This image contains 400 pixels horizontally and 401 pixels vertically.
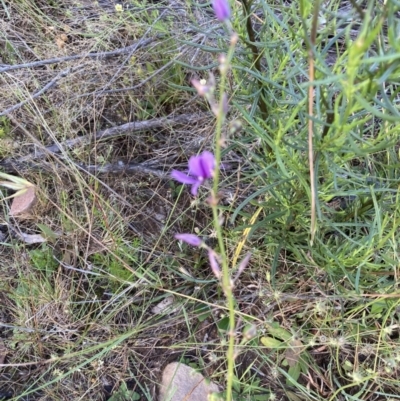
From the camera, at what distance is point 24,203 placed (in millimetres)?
1829

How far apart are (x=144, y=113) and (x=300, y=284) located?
0.91 metres

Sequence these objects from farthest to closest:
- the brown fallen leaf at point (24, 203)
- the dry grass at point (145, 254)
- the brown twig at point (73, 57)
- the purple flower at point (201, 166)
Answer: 1. the brown twig at point (73, 57)
2. the brown fallen leaf at point (24, 203)
3. the dry grass at point (145, 254)
4. the purple flower at point (201, 166)

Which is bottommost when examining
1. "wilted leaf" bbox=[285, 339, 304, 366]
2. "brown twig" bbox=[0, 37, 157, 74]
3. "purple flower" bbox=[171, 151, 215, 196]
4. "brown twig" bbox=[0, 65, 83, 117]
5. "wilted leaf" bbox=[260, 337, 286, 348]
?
"wilted leaf" bbox=[285, 339, 304, 366]

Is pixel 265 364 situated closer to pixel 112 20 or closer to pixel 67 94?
pixel 67 94

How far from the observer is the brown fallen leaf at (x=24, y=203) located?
5.96 feet

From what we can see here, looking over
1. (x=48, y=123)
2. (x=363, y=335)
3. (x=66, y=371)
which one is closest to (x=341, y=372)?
(x=363, y=335)

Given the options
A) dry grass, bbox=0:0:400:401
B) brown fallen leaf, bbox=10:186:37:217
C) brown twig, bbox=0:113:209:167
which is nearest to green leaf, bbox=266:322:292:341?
dry grass, bbox=0:0:400:401

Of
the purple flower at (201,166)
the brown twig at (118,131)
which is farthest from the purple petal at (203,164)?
the brown twig at (118,131)

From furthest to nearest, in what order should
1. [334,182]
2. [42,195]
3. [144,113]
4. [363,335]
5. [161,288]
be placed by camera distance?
[144,113], [42,195], [161,288], [363,335], [334,182]

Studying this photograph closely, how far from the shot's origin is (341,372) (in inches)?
61.9

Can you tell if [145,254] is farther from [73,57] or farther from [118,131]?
[73,57]

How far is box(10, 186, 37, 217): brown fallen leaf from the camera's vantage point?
1.82m

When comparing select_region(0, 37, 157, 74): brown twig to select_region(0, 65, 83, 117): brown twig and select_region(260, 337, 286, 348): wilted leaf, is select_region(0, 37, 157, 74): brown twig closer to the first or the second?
select_region(0, 65, 83, 117): brown twig

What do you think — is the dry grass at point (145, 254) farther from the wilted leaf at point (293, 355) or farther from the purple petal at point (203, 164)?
the purple petal at point (203, 164)
